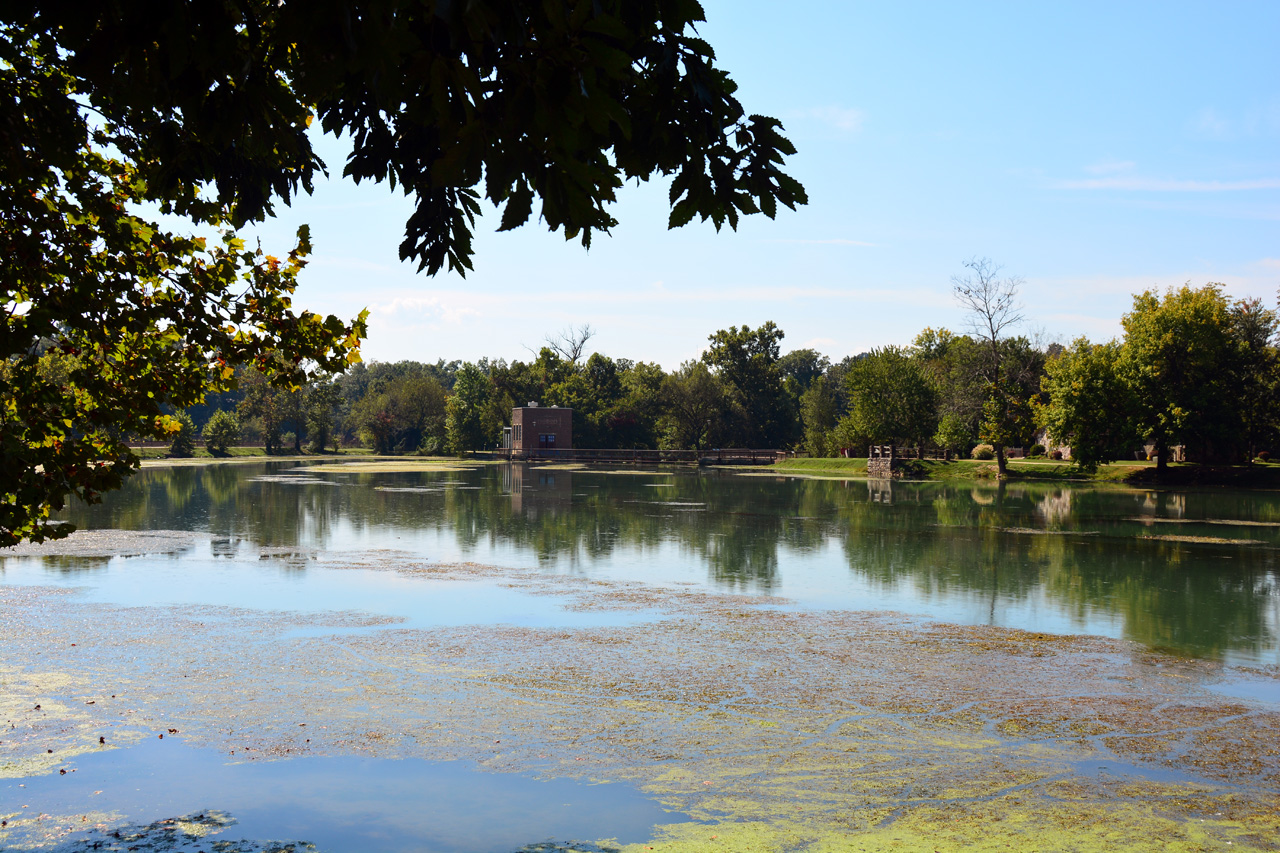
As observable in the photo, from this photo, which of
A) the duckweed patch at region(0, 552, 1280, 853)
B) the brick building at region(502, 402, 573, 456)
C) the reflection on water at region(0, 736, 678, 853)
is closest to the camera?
the reflection on water at region(0, 736, 678, 853)

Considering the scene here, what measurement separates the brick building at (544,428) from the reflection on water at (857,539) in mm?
45087

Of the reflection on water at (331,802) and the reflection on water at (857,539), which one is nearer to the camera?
the reflection on water at (331,802)

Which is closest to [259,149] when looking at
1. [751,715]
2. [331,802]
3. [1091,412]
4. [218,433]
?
[331,802]

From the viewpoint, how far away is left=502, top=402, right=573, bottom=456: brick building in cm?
9519

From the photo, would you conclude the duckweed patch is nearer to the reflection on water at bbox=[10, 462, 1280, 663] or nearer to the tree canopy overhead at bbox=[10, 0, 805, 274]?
the reflection on water at bbox=[10, 462, 1280, 663]

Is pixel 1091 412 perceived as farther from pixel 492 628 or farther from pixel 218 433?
pixel 218 433

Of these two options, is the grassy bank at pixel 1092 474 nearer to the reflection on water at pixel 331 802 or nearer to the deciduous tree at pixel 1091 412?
the deciduous tree at pixel 1091 412

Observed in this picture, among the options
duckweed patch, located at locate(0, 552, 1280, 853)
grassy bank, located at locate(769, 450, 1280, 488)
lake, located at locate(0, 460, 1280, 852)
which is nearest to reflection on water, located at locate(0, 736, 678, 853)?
lake, located at locate(0, 460, 1280, 852)

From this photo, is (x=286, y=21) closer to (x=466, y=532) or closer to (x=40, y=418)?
(x=40, y=418)

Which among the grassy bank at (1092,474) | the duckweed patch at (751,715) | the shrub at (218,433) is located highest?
the shrub at (218,433)

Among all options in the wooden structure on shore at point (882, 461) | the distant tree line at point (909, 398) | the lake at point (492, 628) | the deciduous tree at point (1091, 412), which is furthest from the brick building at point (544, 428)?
the lake at point (492, 628)

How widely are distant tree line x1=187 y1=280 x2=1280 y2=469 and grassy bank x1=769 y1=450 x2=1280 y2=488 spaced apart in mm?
1438

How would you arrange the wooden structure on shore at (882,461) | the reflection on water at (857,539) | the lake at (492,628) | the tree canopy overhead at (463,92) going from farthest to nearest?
the wooden structure on shore at (882,461)
the reflection on water at (857,539)
the lake at (492,628)
the tree canopy overhead at (463,92)

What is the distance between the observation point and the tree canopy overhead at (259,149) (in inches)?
146
